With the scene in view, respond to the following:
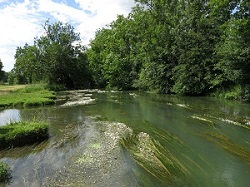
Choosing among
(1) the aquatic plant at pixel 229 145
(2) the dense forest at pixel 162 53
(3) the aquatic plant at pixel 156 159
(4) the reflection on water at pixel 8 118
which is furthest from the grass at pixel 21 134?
(2) the dense forest at pixel 162 53

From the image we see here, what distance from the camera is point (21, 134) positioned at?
13070 millimetres

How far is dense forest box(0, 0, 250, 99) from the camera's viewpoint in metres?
30.9

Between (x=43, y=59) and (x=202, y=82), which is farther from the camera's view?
(x=43, y=59)

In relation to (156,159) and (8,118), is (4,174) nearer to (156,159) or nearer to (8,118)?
(156,159)

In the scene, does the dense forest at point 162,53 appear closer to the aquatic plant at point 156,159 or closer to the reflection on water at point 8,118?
the aquatic plant at point 156,159

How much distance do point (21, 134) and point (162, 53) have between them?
116ft

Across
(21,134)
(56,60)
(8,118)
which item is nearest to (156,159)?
(21,134)

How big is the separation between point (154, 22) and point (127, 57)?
16.2m

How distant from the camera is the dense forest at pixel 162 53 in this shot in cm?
3088

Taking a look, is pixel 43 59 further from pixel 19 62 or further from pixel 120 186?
pixel 120 186

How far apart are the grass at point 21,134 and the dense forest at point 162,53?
22.8 m

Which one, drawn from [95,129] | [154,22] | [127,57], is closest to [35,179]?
[95,129]

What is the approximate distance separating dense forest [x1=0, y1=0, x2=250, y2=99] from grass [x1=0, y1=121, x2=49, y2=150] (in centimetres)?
2279

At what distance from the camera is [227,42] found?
30516 mm
